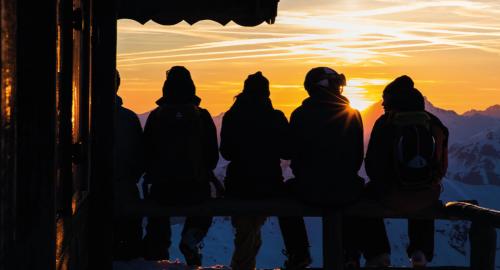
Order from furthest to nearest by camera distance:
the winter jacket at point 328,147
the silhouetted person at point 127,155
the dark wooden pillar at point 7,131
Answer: the silhouetted person at point 127,155, the winter jacket at point 328,147, the dark wooden pillar at point 7,131

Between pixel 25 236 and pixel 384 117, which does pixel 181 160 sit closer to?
pixel 384 117

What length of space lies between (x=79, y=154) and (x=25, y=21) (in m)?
1.19

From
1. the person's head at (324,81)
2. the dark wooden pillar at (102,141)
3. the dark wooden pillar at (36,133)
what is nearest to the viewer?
the dark wooden pillar at (36,133)

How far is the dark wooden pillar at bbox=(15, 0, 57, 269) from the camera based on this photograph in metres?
2.56

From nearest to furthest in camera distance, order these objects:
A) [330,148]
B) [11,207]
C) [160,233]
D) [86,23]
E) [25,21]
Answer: [11,207], [25,21], [86,23], [330,148], [160,233]

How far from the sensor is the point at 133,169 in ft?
21.9

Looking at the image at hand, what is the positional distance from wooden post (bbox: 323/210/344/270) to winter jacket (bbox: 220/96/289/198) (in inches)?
24.1

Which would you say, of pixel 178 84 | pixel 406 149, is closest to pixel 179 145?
pixel 178 84

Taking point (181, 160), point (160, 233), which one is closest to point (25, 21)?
point (181, 160)

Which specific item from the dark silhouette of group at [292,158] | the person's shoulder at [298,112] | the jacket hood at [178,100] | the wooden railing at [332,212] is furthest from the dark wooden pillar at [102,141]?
the person's shoulder at [298,112]

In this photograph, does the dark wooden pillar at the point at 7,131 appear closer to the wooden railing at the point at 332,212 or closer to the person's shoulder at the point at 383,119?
the wooden railing at the point at 332,212

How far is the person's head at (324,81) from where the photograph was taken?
617 centimetres

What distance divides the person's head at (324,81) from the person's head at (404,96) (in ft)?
1.32

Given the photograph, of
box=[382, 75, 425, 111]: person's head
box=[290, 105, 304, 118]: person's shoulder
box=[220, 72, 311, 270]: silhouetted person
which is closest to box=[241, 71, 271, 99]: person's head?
box=[220, 72, 311, 270]: silhouetted person
